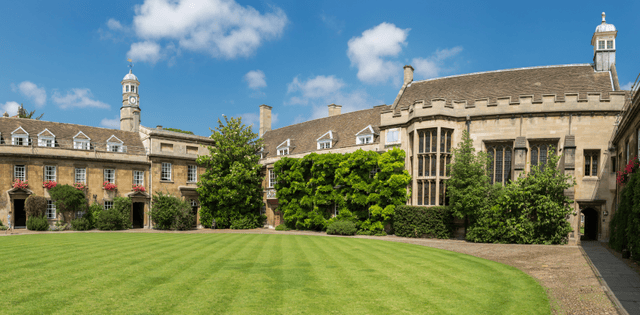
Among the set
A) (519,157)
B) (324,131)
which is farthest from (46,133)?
(519,157)

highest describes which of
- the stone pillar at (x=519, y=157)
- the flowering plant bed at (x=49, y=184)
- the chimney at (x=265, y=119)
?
the chimney at (x=265, y=119)

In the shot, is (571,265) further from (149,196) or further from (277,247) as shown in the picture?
(149,196)

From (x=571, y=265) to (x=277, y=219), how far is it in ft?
94.0

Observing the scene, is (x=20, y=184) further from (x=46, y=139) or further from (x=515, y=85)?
(x=515, y=85)

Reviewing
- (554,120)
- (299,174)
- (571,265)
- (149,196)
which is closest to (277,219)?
(299,174)

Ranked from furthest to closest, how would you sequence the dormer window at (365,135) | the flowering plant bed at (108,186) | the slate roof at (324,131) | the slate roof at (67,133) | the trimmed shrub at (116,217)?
the slate roof at (324,131), the flowering plant bed at (108,186), the slate roof at (67,133), the dormer window at (365,135), the trimmed shrub at (116,217)

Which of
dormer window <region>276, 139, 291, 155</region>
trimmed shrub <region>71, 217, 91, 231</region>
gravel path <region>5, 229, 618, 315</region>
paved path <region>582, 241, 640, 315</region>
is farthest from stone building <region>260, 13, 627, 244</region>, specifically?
trimmed shrub <region>71, 217, 91, 231</region>

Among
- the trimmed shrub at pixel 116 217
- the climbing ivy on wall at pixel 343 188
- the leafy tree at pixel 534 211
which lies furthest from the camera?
the trimmed shrub at pixel 116 217

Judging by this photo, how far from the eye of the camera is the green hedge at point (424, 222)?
26.8m

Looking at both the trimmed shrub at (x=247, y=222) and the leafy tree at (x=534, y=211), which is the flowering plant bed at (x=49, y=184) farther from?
the leafy tree at (x=534, y=211)

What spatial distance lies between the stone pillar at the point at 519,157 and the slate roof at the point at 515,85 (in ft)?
11.1

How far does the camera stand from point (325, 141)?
125ft

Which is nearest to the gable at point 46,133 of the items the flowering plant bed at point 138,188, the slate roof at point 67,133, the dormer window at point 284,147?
the slate roof at point 67,133

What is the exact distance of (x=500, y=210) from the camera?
76.6 feet
